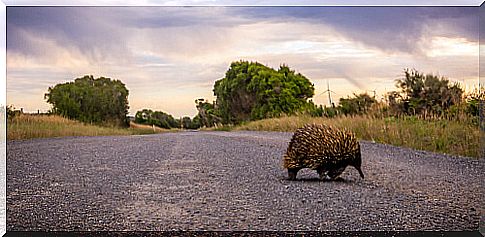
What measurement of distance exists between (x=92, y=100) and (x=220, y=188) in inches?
60.9

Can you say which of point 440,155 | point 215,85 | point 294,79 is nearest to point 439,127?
point 440,155

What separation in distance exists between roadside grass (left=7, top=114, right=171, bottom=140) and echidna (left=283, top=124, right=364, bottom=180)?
1437 mm

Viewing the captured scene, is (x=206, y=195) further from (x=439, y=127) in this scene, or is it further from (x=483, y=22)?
(x=483, y=22)

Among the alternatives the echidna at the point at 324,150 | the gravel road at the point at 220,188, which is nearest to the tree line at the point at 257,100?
the gravel road at the point at 220,188

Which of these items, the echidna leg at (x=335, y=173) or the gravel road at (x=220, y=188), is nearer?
the gravel road at (x=220, y=188)

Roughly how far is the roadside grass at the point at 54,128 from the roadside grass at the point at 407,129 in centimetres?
102

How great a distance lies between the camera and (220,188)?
20.0 ft

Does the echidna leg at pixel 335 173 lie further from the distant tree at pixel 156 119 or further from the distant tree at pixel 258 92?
the distant tree at pixel 156 119

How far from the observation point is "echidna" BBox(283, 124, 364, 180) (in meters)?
5.82

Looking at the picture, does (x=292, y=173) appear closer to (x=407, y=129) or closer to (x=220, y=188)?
(x=220, y=188)

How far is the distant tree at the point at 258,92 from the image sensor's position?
651 cm

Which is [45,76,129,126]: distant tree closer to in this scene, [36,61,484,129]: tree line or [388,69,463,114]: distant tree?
[36,61,484,129]: tree line

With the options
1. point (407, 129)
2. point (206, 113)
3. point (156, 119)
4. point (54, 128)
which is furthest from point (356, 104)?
point (54, 128)

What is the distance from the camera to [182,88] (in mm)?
6574
